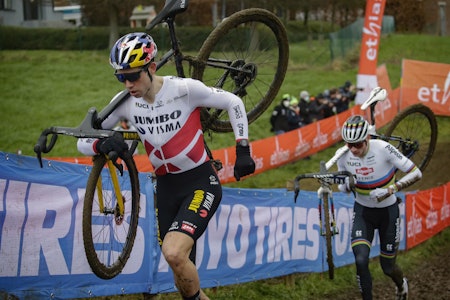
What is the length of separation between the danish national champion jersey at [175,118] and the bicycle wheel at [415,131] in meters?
5.17

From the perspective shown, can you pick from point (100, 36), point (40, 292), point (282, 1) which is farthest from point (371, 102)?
point (100, 36)

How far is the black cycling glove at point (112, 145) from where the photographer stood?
5.50m

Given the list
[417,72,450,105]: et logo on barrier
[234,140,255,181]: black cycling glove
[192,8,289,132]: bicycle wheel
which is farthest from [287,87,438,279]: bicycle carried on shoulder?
[417,72,450,105]: et logo on barrier

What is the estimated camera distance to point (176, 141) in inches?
233

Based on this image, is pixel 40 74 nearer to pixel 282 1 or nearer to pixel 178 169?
pixel 282 1

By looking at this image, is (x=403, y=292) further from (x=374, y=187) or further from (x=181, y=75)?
(x=181, y=75)

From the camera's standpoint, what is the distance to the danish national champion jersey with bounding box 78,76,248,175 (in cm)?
588

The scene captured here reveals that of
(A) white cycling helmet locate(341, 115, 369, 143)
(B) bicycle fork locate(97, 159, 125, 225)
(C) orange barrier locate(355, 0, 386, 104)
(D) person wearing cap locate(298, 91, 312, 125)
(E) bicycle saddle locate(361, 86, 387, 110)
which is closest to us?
(B) bicycle fork locate(97, 159, 125, 225)

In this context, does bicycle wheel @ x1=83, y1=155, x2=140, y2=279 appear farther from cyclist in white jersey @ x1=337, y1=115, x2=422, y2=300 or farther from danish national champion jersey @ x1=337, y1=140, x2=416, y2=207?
danish national champion jersey @ x1=337, y1=140, x2=416, y2=207

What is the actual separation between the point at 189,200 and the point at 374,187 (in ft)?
13.9

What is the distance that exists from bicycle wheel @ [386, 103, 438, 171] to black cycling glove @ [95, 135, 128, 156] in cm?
597

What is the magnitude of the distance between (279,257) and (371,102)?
2.87 meters

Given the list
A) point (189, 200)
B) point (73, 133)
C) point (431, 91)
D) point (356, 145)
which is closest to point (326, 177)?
point (356, 145)

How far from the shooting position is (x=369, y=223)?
9.41 m
